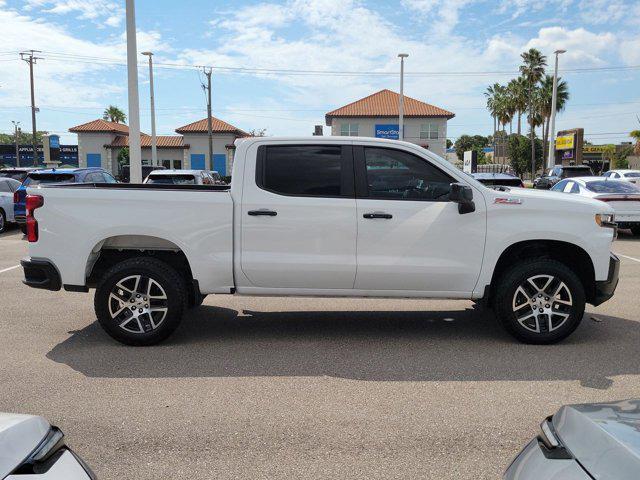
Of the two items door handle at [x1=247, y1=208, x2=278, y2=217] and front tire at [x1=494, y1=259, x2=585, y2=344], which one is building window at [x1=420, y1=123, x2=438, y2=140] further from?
door handle at [x1=247, y1=208, x2=278, y2=217]

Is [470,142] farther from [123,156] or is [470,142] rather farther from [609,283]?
[609,283]

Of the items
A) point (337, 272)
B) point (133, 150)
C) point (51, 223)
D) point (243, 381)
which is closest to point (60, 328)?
point (51, 223)

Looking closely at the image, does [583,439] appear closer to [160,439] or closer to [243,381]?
[160,439]

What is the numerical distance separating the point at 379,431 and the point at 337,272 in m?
1.97

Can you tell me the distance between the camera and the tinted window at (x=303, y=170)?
5594 mm

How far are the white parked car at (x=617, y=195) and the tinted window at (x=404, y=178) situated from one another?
9.70 m

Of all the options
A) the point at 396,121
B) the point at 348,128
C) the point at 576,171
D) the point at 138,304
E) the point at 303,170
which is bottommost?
the point at 138,304

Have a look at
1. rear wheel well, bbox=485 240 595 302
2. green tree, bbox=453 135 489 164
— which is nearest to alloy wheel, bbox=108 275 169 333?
rear wheel well, bbox=485 240 595 302

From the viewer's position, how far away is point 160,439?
12.1 feet

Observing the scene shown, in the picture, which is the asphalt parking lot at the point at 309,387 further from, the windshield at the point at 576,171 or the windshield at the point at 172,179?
the windshield at the point at 576,171

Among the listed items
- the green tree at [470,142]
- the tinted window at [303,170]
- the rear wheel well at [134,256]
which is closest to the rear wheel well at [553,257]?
the tinted window at [303,170]

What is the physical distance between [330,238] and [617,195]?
11202mm

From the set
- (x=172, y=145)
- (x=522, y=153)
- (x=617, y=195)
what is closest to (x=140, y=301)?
(x=617, y=195)

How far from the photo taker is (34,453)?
6.03 feet
